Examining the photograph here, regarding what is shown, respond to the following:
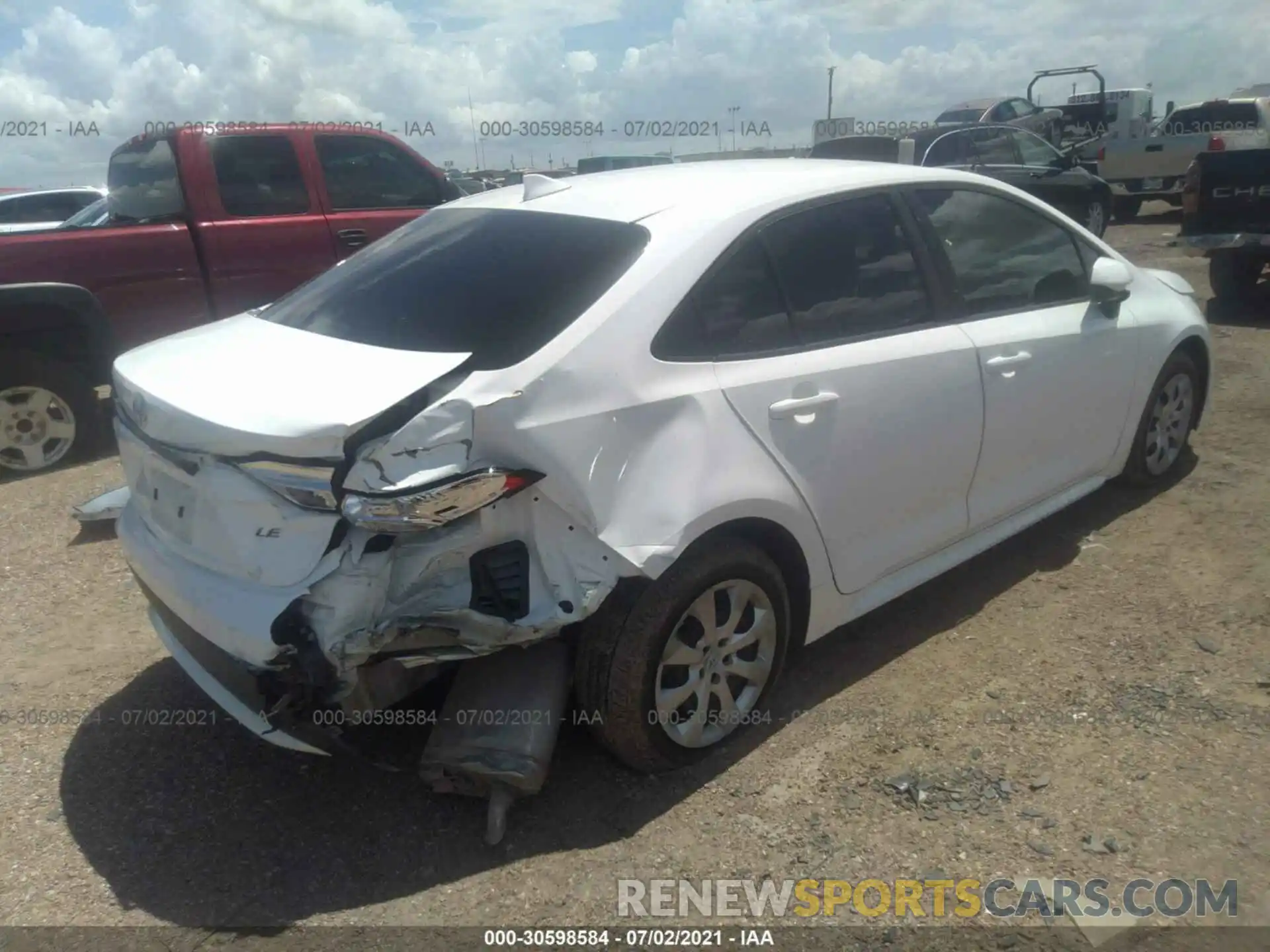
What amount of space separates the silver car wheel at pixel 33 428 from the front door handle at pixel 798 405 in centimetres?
495

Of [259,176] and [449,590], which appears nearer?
[449,590]

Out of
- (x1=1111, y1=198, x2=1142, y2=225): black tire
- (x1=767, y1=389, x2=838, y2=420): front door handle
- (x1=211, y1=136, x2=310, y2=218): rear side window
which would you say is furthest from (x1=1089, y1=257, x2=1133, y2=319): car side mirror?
(x1=1111, y1=198, x2=1142, y2=225): black tire

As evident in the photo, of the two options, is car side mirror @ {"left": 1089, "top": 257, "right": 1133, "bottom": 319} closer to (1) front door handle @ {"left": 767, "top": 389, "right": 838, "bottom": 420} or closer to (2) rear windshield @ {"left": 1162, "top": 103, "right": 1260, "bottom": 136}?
(1) front door handle @ {"left": 767, "top": 389, "right": 838, "bottom": 420}

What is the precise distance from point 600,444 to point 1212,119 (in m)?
17.1

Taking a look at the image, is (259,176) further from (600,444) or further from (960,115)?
(960,115)

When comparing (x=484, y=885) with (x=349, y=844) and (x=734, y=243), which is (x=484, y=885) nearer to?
(x=349, y=844)

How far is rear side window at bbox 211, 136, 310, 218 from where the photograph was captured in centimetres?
644

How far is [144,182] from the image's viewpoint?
650cm

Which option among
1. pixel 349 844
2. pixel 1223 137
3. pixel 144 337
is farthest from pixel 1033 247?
pixel 1223 137

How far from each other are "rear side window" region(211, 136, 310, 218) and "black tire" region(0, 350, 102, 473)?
145cm

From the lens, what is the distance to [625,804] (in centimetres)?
285

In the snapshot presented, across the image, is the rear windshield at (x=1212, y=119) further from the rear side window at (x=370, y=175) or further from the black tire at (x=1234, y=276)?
the rear side window at (x=370, y=175)

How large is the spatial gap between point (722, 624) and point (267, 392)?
1.43m

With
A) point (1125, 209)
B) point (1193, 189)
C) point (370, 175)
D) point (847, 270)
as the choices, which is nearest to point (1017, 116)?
point (1125, 209)
